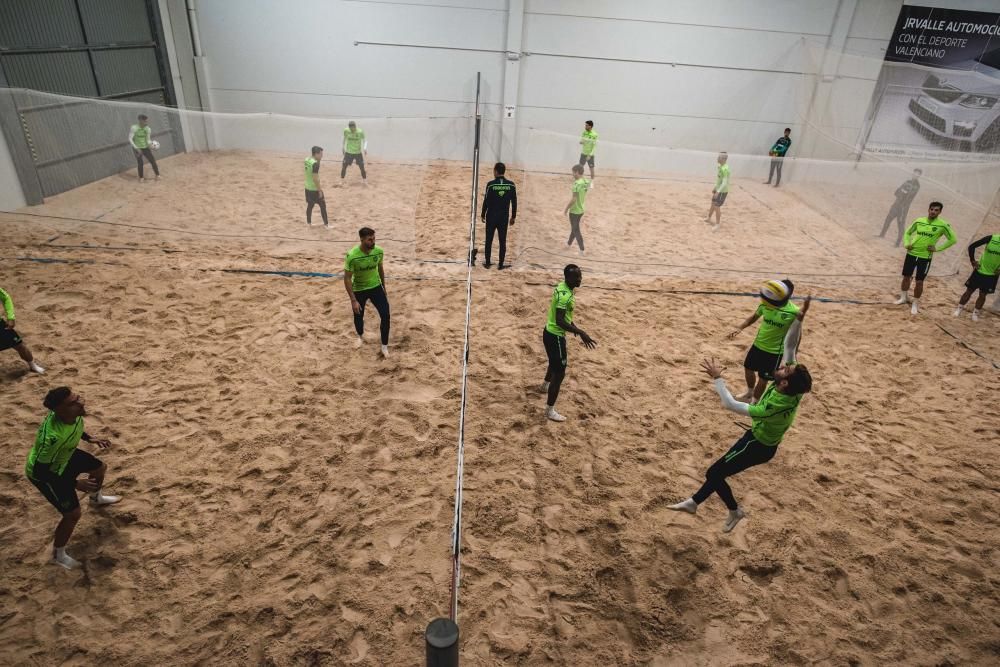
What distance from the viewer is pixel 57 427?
3.90 metres

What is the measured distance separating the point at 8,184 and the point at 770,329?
42.6 feet

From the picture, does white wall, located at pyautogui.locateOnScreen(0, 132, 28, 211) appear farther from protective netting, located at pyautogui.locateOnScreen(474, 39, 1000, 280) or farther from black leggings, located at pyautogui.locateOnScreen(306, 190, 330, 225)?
protective netting, located at pyautogui.locateOnScreen(474, 39, 1000, 280)

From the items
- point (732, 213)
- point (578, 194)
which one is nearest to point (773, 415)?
point (578, 194)

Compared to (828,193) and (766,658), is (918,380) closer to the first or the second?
(766,658)

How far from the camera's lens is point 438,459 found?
544 cm

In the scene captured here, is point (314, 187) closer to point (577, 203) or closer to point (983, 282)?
point (577, 203)

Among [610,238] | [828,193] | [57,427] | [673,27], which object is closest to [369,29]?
[673,27]

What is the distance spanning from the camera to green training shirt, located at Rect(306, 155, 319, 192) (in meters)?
9.30

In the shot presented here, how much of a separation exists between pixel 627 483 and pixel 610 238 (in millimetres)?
6458

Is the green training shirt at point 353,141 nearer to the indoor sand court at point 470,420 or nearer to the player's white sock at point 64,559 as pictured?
the indoor sand court at point 470,420

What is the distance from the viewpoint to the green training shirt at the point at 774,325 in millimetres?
5641

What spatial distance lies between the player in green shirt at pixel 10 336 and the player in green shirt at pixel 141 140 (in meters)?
4.44

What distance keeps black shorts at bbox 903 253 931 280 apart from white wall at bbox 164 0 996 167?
24.1 ft

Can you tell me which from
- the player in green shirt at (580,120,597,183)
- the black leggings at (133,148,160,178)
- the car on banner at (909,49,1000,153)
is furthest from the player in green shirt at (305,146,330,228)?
the car on banner at (909,49,1000,153)
